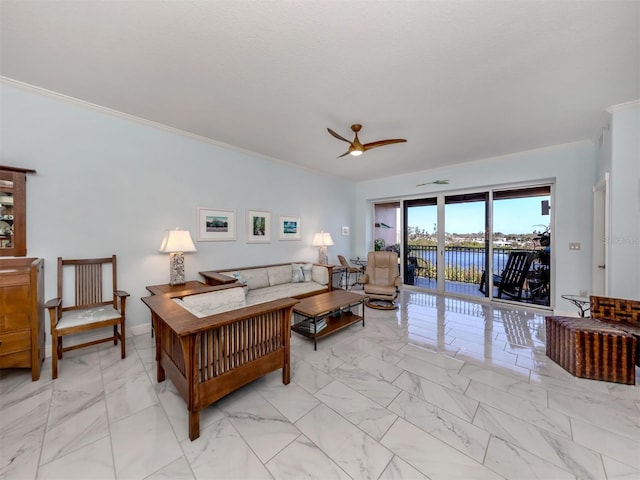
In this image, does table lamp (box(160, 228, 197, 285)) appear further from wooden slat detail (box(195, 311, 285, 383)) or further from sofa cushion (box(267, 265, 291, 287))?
wooden slat detail (box(195, 311, 285, 383))

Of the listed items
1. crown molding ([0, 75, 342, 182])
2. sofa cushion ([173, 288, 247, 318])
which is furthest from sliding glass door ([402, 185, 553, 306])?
sofa cushion ([173, 288, 247, 318])

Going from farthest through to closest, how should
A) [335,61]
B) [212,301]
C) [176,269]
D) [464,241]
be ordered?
[464,241]
[176,269]
[212,301]
[335,61]

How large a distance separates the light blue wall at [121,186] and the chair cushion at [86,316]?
0.41 meters

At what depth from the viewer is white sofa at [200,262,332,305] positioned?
357cm

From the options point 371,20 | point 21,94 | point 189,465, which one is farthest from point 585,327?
point 21,94

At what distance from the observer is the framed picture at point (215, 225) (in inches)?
147

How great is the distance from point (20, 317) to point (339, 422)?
111 inches

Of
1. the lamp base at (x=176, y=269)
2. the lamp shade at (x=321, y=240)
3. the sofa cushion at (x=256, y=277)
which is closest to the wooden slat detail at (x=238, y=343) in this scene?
the lamp base at (x=176, y=269)

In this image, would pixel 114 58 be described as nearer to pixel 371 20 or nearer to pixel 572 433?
pixel 371 20

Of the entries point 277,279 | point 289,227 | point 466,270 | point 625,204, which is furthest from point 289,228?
point 625,204

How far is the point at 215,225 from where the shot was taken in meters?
3.88

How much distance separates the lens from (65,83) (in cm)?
240

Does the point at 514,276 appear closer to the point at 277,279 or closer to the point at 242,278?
the point at 277,279

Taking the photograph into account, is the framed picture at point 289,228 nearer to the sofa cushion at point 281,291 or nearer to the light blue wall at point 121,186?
the light blue wall at point 121,186
